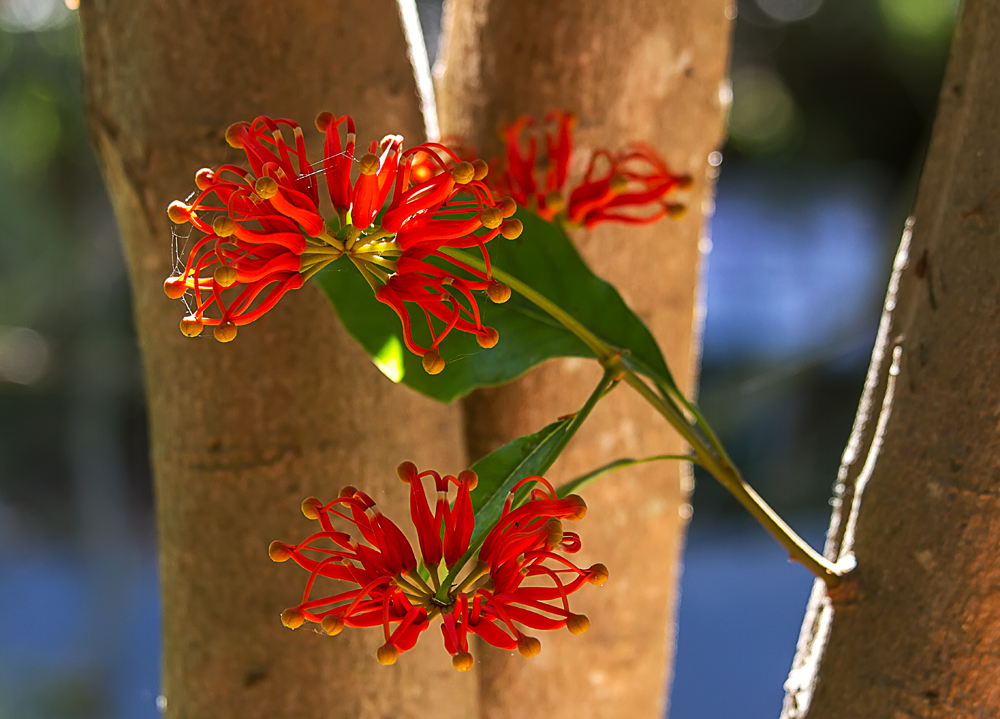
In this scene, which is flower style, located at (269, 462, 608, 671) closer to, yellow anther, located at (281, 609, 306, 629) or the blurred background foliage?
yellow anther, located at (281, 609, 306, 629)

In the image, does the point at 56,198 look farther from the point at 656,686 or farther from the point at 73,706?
the point at 656,686

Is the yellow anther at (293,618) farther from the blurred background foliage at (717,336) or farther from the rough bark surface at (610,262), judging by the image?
the blurred background foliage at (717,336)

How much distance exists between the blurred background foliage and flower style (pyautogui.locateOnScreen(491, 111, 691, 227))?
223 centimetres

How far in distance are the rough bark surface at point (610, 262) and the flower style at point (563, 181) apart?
27mm

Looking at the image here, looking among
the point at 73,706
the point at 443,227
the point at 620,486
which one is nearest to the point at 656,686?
the point at 620,486

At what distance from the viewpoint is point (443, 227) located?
0.35 m

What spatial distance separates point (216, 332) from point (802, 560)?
11.2 inches

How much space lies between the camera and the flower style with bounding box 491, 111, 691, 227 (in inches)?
24.4

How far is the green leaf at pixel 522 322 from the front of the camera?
1.49ft

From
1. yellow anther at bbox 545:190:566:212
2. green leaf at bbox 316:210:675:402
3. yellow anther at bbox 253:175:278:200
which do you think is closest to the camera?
yellow anther at bbox 253:175:278:200

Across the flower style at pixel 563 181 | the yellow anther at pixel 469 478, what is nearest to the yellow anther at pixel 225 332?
the yellow anther at pixel 469 478

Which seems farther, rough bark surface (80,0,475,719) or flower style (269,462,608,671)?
rough bark surface (80,0,475,719)

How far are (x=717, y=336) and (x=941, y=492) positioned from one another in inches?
134

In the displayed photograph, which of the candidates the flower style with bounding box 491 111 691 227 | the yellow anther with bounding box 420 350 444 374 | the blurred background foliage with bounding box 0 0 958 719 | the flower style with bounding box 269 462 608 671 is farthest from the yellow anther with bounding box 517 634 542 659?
the blurred background foliage with bounding box 0 0 958 719
